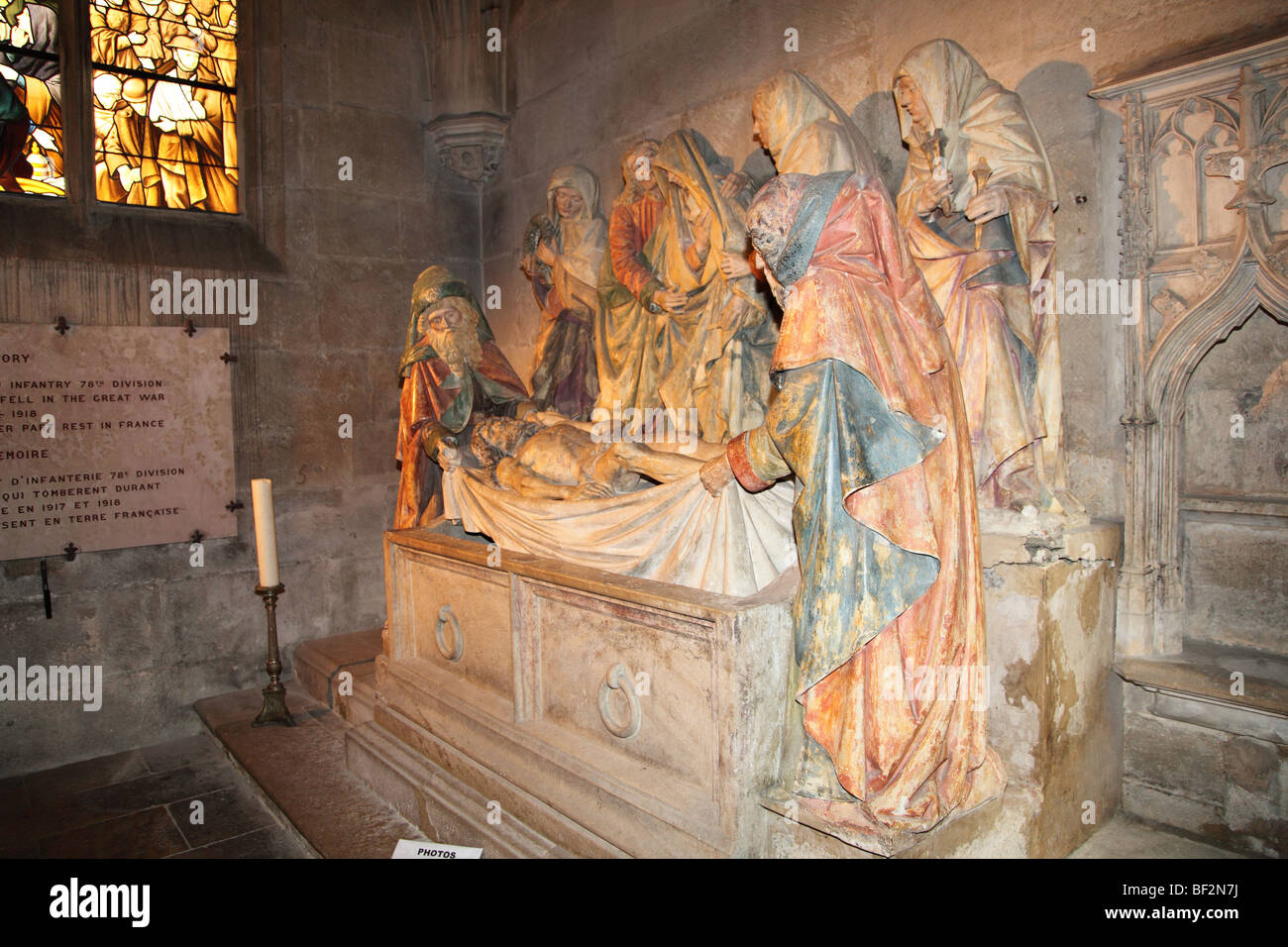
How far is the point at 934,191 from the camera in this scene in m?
2.87

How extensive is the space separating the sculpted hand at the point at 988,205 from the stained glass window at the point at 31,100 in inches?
190

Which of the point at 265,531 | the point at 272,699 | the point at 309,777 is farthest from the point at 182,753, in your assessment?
the point at 265,531

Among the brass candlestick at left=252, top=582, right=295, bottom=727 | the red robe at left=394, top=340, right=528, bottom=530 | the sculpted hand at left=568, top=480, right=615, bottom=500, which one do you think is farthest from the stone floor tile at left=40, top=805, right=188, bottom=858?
the sculpted hand at left=568, top=480, right=615, bottom=500

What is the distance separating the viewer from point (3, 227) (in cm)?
458

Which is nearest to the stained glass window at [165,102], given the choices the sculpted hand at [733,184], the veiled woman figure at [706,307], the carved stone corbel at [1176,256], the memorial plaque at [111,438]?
the memorial plaque at [111,438]

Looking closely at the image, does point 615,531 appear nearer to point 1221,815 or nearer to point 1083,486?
point 1083,486

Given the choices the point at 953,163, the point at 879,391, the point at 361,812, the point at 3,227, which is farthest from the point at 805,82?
the point at 3,227

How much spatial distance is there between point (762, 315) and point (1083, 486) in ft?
4.59

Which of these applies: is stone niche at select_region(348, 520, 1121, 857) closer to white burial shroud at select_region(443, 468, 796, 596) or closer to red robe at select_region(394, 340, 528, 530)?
white burial shroud at select_region(443, 468, 796, 596)

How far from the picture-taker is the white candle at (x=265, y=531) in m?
4.18

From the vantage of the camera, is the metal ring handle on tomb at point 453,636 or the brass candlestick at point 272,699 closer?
the metal ring handle on tomb at point 453,636

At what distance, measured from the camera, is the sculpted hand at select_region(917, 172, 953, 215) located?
9.36 feet

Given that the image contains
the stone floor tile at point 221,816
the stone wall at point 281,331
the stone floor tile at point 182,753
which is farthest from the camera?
the stone wall at point 281,331

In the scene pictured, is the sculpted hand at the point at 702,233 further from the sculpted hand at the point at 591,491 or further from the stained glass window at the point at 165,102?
the stained glass window at the point at 165,102
